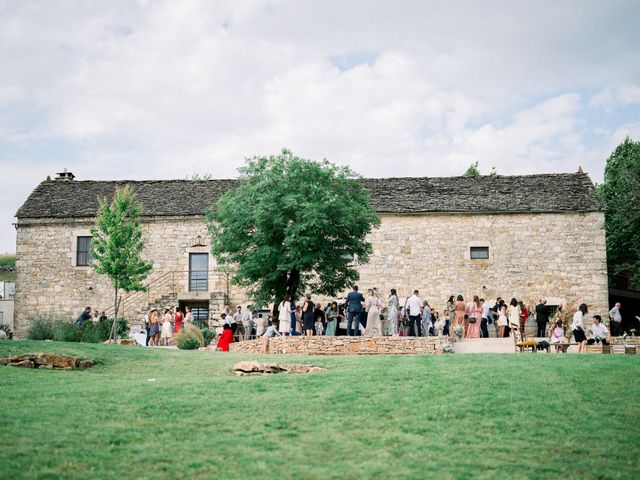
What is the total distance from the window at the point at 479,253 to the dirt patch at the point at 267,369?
1787cm

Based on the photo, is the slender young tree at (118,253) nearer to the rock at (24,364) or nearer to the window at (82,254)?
the window at (82,254)

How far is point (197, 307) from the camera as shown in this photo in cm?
3362

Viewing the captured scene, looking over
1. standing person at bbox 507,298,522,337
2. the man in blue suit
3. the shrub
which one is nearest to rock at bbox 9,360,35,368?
the shrub

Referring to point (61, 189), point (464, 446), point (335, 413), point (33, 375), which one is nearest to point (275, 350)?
point (33, 375)

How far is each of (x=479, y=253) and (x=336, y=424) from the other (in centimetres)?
2357

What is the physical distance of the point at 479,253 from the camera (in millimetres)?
32219

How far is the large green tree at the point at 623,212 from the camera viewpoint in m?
30.3

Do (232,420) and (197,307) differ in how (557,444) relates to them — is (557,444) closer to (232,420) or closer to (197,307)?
(232,420)

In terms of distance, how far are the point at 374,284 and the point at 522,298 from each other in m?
6.06

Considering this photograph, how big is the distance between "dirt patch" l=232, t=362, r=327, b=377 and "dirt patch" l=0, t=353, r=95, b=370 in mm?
3431

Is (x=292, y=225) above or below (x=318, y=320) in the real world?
above

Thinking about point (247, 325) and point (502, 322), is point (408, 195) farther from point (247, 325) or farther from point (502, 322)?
point (247, 325)

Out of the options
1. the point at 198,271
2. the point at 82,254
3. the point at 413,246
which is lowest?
the point at 198,271

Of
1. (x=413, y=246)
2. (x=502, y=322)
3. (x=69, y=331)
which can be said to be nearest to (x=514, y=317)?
(x=502, y=322)
